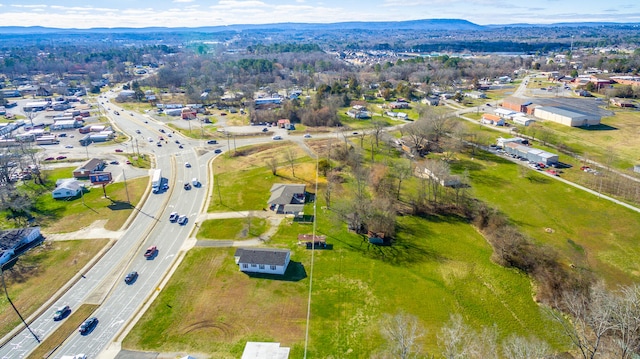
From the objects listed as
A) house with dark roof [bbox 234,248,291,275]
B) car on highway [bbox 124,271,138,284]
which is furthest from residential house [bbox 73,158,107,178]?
house with dark roof [bbox 234,248,291,275]

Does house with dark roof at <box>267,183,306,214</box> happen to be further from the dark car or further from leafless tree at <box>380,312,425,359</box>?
the dark car

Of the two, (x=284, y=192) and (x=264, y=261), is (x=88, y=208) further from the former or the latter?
(x=264, y=261)

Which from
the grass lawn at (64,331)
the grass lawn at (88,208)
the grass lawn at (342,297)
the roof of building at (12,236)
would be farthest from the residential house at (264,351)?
the roof of building at (12,236)

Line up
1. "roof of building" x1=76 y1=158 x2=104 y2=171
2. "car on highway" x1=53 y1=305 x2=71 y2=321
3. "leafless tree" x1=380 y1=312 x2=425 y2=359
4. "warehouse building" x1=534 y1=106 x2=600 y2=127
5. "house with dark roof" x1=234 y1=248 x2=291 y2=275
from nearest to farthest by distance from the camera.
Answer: "leafless tree" x1=380 y1=312 x2=425 y2=359
"car on highway" x1=53 y1=305 x2=71 y2=321
"house with dark roof" x1=234 y1=248 x2=291 y2=275
"roof of building" x1=76 y1=158 x2=104 y2=171
"warehouse building" x1=534 y1=106 x2=600 y2=127

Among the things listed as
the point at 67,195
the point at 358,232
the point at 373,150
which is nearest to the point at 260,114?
the point at 373,150

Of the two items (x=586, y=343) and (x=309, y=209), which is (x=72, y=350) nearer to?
(x=309, y=209)

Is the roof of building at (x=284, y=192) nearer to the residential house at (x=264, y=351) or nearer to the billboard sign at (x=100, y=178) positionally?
the residential house at (x=264, y=351)

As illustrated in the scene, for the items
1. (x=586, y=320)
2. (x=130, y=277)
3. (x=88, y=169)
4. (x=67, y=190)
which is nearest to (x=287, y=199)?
(x=130, y=277)
